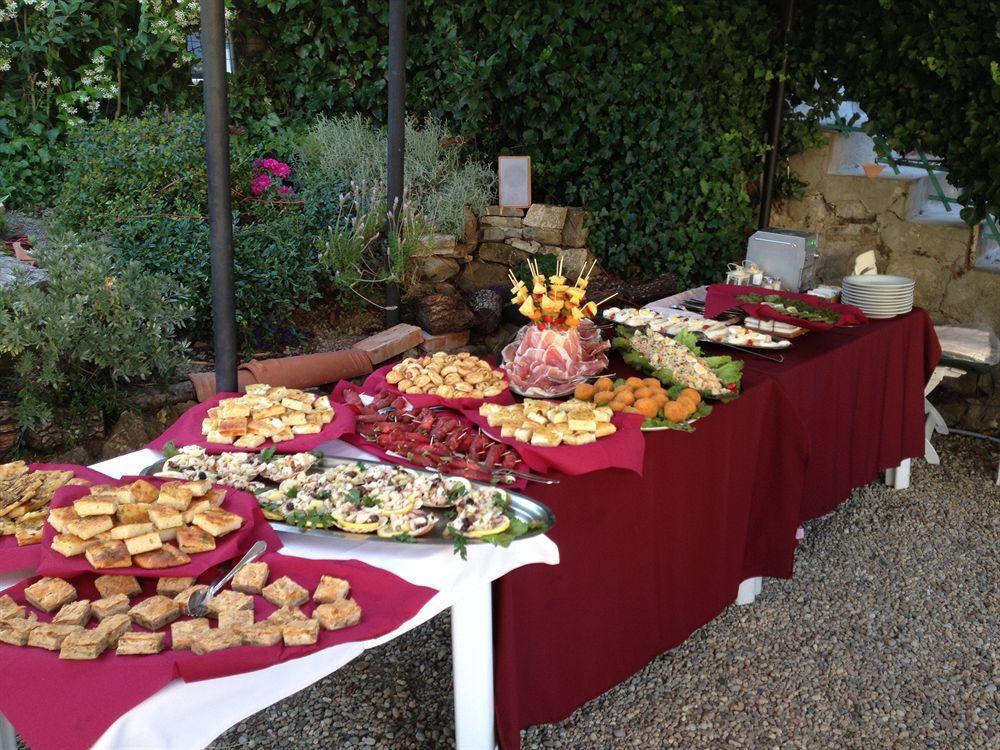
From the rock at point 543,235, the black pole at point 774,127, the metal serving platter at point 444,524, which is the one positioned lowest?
the metal serving platter at point 444,524

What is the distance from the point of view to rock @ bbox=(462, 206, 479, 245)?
5.39m

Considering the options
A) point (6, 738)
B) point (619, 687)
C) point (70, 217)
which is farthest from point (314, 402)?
point (70, 217)

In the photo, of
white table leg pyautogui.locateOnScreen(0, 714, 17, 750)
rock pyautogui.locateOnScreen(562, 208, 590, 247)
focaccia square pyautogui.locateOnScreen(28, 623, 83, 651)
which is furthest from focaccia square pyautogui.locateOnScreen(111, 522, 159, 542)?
rock pyautogui.locateOnScreen(562, 208, 590, 247)

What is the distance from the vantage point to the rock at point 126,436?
144 inches

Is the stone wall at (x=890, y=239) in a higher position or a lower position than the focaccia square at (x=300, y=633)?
higher

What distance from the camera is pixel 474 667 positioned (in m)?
2.04

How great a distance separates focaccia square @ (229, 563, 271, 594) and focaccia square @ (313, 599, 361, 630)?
0.13 meters

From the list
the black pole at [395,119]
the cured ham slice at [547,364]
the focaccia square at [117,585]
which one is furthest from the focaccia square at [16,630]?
the black pole at [395,119]

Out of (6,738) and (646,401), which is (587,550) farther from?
(6,738)

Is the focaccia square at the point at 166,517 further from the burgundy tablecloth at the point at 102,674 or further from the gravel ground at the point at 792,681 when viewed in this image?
the gravel ground at the point at 792,681

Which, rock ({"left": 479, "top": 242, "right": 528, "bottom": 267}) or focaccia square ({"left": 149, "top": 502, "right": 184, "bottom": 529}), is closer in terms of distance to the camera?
focaccia square ({"left": 149, "top": 502, "right": 184, "bottom": 529})

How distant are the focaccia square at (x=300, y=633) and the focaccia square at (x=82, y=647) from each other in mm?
279

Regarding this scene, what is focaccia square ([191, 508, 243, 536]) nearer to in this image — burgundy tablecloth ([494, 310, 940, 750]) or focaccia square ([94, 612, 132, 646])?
focaccia square ([94, 612, 132, 646])

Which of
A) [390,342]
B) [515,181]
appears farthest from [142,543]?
[515,181]
